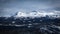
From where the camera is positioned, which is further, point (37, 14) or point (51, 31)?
point (37, 14)

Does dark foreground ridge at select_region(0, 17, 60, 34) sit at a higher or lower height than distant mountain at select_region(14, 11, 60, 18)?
lower

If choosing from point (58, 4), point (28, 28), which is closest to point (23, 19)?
point (28, 28)

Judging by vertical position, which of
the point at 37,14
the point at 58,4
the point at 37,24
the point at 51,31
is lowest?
the point at 51,31

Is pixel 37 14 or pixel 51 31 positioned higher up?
pixel 37 14

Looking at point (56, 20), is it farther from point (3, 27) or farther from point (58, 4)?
point (3, 27)

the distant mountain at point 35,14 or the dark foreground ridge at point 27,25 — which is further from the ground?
the distant mountain at point 35,14

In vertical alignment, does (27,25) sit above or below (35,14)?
below
